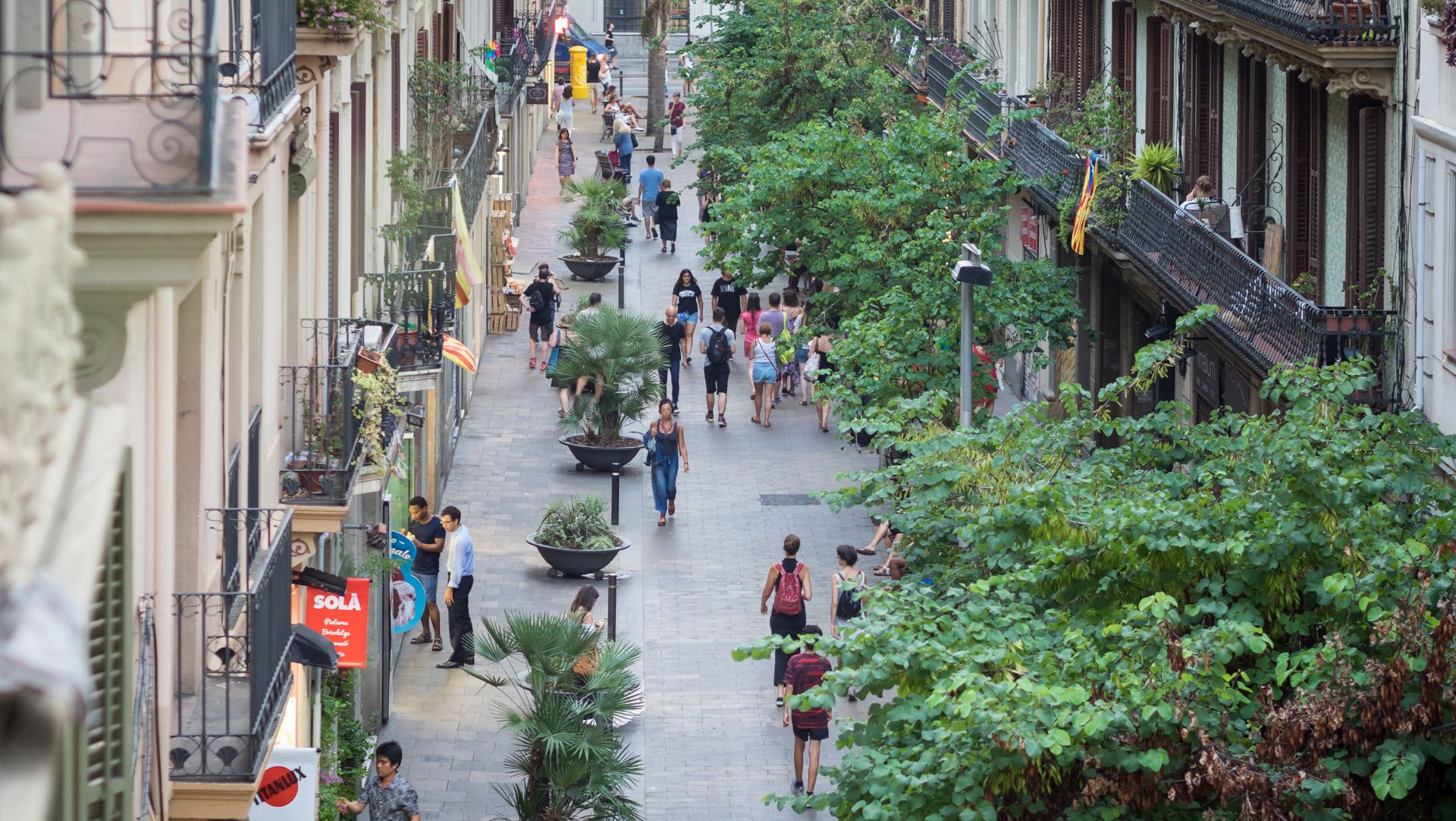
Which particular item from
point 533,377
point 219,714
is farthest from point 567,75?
point 219,714

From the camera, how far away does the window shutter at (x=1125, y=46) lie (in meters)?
30.6

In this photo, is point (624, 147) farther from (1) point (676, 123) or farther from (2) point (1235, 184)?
(2) point (1235, 184)

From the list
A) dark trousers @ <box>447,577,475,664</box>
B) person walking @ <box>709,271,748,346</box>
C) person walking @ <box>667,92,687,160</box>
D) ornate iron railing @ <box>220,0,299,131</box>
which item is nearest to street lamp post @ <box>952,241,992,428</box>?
dark trousers @ <box>447,577,475,664</box>

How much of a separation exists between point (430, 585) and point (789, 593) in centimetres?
472

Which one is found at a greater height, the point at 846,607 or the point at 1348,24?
the point at 1348,24

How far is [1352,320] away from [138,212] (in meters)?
15.0

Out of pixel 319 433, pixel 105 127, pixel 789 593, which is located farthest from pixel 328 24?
pixel 105 127

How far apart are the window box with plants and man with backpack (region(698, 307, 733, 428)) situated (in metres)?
17.9

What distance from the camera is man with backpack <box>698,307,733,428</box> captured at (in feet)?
112

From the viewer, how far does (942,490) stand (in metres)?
14.5

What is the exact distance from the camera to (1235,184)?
25.1 meters

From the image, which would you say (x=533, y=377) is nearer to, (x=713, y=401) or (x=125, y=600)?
(x=713, y=401)

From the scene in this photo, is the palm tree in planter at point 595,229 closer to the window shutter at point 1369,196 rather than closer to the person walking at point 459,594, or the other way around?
the person walking at point 459,594

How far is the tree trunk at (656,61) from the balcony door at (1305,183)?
4577cm
